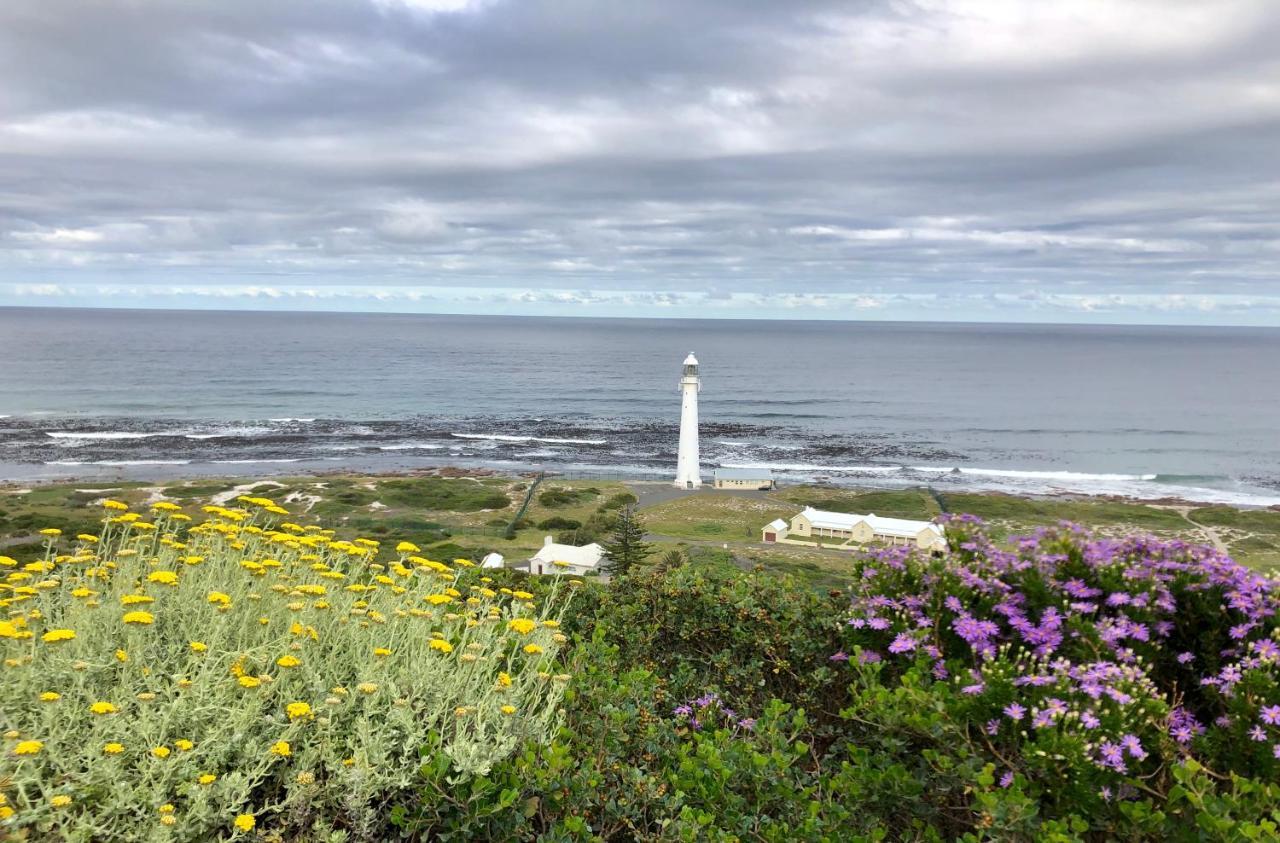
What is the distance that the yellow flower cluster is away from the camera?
296 centimetres

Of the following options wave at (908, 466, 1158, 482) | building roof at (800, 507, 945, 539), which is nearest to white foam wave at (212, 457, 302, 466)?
building roof at (800, 507, 945, 539)

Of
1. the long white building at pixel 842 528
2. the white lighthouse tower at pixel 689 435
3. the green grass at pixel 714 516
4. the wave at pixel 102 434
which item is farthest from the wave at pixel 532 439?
the long white building at pixel 842 528

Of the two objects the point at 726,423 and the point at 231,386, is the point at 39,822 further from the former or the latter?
the point at 231,386

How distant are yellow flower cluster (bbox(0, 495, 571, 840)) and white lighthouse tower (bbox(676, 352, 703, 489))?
1839 inches

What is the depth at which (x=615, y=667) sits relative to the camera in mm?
5145

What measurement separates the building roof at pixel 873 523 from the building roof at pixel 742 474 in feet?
37.5

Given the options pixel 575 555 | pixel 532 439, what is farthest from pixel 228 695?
pixel 532 439

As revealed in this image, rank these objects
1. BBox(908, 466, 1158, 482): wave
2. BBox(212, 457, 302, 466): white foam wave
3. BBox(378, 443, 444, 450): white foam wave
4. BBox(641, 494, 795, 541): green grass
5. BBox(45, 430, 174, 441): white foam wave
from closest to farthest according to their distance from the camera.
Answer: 1. BBox(641, 494, 795, 541): green grass
2. BBox(212, 457, 302, 466): white foam wave
3. BBox(908, 466, 1158, 482): wave
4. BBox(45, 430, 174, 441): white foam wave
5. BBox(378, 443, 444, 450): white foam wave

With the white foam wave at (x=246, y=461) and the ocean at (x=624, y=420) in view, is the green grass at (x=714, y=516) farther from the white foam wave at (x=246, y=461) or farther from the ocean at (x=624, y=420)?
the white foam wave at (x=246, y=461)

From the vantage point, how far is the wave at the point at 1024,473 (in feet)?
197

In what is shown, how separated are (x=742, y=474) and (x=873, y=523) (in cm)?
1494

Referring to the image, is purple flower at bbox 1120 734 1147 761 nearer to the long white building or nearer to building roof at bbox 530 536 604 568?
building roof at bbox 530 536 604 568

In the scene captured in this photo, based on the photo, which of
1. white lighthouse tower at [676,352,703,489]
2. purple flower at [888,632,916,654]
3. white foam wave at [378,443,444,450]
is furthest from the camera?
white foam wave at [378,443,444,450]

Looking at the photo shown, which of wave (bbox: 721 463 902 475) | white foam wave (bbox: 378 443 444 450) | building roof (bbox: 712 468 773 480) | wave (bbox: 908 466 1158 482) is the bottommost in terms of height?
wave (bbox: 908 466 1158 482)
